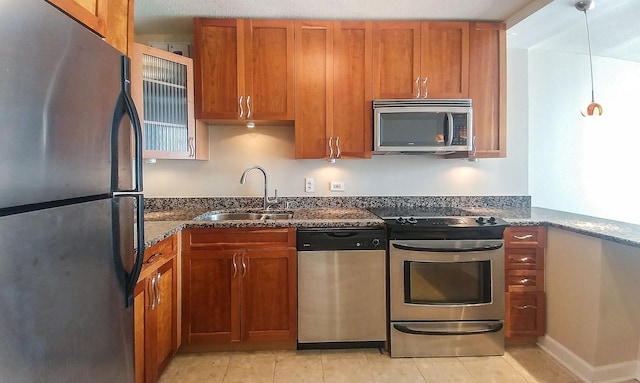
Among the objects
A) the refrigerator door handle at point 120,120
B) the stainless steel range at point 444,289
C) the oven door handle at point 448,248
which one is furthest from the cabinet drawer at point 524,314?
the refrigerator door handle at point 120,120

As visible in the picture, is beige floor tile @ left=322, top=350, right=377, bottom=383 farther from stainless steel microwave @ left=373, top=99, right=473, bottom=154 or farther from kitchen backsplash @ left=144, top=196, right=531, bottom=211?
stainless steel microwave @ left=373, top=99, right=473, bottom=154

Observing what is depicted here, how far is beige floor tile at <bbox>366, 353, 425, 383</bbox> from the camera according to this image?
6.30 feet

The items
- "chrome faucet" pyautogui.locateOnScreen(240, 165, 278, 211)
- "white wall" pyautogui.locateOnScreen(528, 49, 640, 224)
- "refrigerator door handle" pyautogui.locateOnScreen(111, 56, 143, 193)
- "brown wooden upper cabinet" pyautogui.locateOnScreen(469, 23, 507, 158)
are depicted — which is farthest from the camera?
"white wall" pyautogui.locateOnScreen(528, 49, 640, 224)

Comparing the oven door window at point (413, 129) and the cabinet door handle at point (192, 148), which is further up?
the oven door window at point (413, 129)

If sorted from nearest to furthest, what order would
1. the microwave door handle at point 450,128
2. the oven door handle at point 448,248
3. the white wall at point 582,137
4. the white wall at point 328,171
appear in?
the oven door handle at point 448,248 < the microwave door handle at point 450,128 < the white wall at point 328,171 < the white wall at point 582,137

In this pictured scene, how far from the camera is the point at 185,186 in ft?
9.06

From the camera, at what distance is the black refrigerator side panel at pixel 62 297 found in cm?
64

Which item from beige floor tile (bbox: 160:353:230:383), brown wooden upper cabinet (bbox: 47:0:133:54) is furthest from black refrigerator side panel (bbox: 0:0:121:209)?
beige floor tile (bbox: 160:353:230:383)

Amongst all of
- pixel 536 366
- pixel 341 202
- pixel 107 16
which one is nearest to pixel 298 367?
pixel 341 202

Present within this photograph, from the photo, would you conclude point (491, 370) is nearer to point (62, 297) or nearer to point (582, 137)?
point (62, 297)

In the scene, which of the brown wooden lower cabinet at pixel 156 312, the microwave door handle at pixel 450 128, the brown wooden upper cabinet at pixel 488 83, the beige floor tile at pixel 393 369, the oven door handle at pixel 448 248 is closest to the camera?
the brown wooden lower cabinet at pixel 156 312

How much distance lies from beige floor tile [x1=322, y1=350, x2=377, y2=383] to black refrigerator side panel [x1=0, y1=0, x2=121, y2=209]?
1651 millimetres

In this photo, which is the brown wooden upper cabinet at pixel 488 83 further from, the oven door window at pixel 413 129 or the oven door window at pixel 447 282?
the oven door window at pixel 447 282

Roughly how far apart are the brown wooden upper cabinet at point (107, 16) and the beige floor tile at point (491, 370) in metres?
2.57
